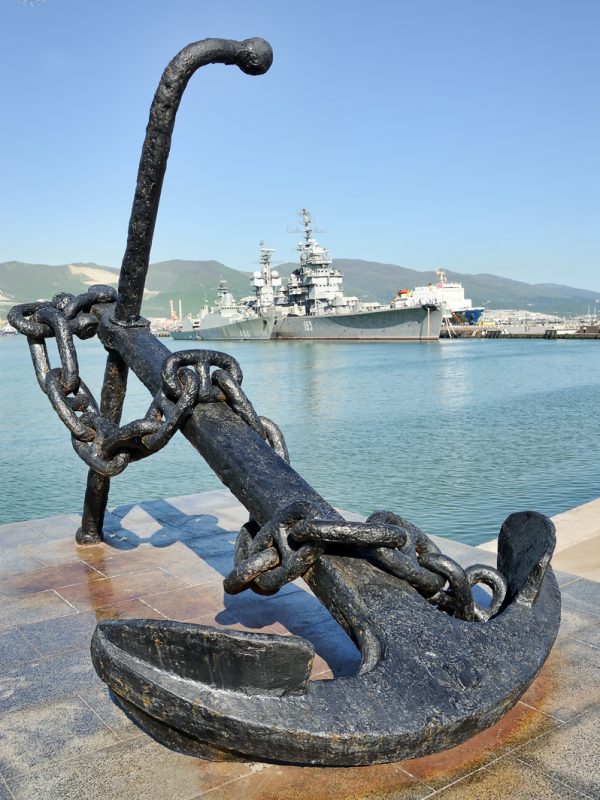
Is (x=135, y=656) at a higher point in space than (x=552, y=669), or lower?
higher

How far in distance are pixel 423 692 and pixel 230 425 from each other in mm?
1270

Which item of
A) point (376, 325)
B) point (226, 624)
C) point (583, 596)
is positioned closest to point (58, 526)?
point (226, 624)

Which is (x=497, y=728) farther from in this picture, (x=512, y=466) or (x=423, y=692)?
(x=512, y=466)

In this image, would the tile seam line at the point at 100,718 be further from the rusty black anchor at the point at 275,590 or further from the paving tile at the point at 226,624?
the paving tile at the point at 226,624

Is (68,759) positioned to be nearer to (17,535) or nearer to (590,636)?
(590,636)

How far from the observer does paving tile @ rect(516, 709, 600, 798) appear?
229 cm

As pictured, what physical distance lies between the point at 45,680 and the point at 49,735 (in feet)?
1.52

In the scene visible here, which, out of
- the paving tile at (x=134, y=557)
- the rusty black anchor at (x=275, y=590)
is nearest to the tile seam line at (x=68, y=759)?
the rusty black anchor at (x=275, y=590)

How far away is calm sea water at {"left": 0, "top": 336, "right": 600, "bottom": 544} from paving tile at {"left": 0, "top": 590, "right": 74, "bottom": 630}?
16.3ft

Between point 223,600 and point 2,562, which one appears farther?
point 2,562

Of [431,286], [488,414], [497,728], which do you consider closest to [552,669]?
[497,728]

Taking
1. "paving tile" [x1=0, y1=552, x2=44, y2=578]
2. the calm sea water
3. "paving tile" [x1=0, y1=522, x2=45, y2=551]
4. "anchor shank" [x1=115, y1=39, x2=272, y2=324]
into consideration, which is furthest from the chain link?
the calm sea water

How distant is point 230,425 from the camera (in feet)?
10.1

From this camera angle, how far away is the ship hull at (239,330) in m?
64.6
